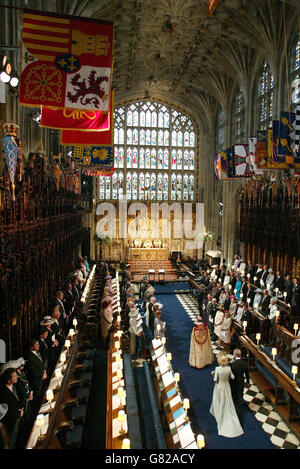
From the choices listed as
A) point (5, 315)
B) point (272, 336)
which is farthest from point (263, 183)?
point (5, 315)

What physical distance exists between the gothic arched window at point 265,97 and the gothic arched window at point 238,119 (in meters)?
2.58

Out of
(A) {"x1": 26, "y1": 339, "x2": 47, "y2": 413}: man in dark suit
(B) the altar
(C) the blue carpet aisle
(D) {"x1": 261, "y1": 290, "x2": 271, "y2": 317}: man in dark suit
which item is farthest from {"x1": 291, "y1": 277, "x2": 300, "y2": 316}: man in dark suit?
(B) the altar

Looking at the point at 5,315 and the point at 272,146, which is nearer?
the point at 5,315

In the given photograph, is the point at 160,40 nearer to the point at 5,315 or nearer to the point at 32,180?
the point at 32,180

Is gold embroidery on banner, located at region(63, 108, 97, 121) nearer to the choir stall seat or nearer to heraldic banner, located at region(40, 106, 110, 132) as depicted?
heraldic banner, located at region(40, 106, 110, 132)

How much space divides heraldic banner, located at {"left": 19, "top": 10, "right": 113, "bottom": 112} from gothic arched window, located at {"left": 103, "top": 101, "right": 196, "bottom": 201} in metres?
21.9

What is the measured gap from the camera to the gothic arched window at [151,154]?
28.1m

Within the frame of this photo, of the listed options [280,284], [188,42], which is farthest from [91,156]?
[188,42]

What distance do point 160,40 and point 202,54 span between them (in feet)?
9.25

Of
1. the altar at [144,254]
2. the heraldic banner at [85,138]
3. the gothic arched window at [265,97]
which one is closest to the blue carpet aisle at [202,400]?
the heraldic banner at [85,138]

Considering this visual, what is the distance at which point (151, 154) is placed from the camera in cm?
2862

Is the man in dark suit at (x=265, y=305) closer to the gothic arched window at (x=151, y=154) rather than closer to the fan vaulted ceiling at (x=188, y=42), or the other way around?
the fan vaulted ceiling at (x=188, y=42)

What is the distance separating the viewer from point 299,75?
14.9 m

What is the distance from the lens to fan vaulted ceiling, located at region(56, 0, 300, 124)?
16016 millimetres
